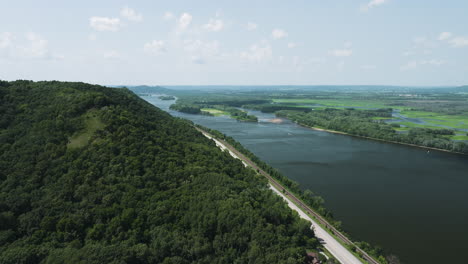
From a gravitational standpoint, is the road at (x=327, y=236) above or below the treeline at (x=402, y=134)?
below

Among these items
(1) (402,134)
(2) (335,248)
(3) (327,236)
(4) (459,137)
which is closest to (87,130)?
(3) (327,236)

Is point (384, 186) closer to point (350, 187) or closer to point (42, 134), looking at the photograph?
point (350, 187)

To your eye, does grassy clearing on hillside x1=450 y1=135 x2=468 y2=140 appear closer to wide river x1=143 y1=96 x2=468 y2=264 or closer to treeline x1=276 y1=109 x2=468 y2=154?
treeline x1=276 y1=109 x2=468 y2=154

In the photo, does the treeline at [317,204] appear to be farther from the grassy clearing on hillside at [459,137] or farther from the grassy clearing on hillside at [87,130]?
the grassy clearing on hillside at [459,137]

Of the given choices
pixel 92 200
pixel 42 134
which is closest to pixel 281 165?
pixel 92 200

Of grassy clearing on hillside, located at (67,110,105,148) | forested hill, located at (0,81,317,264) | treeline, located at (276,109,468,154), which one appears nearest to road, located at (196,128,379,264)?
forested hill, located at (0,81,317,264)

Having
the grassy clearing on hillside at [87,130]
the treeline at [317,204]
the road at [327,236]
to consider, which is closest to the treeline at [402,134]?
the treeline at [317,204]
